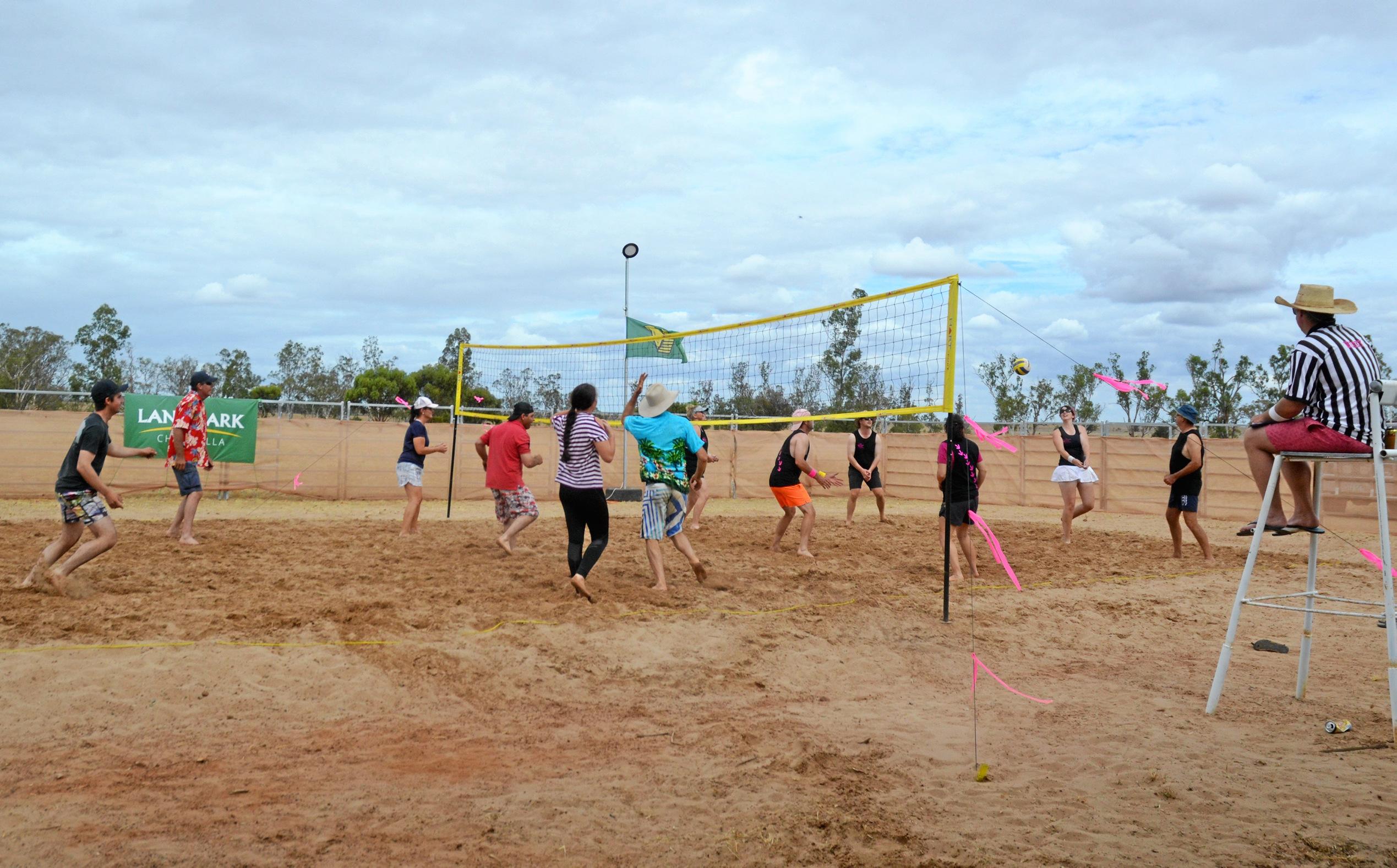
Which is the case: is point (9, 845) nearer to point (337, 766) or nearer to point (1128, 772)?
point (337, 766)

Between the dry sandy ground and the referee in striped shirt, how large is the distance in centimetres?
138

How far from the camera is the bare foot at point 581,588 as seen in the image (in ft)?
22.6

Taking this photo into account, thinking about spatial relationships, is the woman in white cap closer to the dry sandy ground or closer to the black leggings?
the dry sandy ground

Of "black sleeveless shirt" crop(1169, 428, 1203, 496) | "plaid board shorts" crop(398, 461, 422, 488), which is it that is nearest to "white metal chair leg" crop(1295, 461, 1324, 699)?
"black sleeveless shirt" crop(1169, 428, 1203, 496)

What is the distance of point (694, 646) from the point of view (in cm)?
601

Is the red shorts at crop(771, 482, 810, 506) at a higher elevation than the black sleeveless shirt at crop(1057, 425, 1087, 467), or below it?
below

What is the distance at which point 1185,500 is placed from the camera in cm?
990

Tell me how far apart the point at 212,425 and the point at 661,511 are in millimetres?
11193

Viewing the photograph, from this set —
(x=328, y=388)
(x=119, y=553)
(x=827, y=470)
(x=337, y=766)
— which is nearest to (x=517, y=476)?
(x=119, y=553)

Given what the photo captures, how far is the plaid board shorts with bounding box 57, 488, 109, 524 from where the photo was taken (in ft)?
21.1

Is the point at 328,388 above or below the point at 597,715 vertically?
above

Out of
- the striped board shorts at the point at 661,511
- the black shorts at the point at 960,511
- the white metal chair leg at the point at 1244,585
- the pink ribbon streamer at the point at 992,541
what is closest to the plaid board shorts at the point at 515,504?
the striped board shorts at the point at 661,511

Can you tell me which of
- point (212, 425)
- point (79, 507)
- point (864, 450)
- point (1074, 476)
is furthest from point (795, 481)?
point (212, 425)

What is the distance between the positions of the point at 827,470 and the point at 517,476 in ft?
40.4
